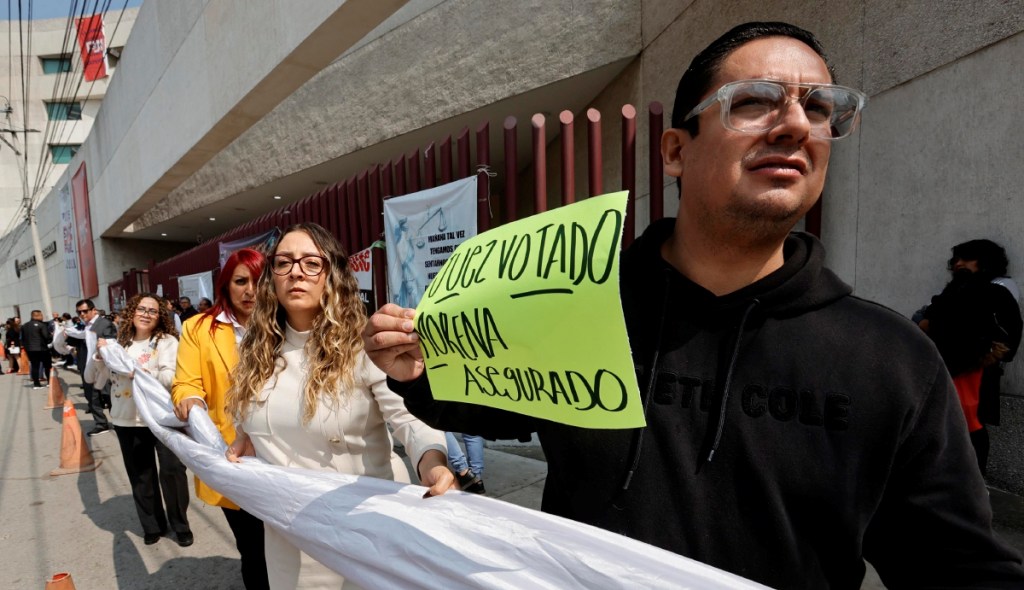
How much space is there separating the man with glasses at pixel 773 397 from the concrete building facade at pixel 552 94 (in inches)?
5.7

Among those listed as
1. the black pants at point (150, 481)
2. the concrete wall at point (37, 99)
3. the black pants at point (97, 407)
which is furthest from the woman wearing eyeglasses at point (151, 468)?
the concrete wall at point (37, 99)

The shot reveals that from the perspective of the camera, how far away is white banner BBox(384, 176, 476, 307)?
3.93 meters

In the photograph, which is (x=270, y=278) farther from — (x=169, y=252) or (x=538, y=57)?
(x=169, y=252)

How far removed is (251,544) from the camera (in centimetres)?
222

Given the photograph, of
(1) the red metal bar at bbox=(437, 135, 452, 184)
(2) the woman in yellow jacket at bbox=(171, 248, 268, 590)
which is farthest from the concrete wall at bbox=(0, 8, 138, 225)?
(2) the woman in yellow jacket at bbox=(171, 248, 268, 590)

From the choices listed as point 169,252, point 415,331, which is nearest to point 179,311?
point 415,331

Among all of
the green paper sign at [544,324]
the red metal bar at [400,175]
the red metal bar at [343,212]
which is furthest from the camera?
the red metal bar at [343,212]

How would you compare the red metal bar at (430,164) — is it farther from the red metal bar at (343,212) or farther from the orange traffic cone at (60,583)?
the orange traffic cone at (60,583)

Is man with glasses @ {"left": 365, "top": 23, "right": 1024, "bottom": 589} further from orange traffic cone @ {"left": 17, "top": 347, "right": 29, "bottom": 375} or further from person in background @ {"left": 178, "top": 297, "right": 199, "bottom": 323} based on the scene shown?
orange traffic cone @ {"left": 17, "top": 347, "right": 29, "bottom": 375}

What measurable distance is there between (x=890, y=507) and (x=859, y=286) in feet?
11.8

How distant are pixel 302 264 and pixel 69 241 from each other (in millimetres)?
26415

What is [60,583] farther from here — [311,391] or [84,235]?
[84,235]

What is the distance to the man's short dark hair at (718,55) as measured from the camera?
100cm

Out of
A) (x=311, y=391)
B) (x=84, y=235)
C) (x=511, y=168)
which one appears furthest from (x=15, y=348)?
(x=311, y=391)
